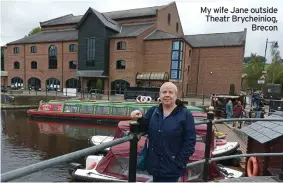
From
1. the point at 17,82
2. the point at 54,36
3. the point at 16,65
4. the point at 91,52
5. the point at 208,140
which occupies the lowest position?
the point at 17,82

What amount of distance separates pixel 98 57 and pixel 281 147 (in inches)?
1161

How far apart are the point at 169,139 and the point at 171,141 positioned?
0.10 ft

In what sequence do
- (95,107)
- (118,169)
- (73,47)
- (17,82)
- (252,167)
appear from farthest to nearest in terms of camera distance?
(17,82)
(73,47)
(95,107)
(118,169)
(252,167)

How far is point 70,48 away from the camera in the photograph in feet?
115

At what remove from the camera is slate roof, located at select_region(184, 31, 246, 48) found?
31516 mm

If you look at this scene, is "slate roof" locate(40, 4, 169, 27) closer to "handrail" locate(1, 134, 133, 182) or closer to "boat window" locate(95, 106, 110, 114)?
"boat window" locate(95, 106, 110, 114)

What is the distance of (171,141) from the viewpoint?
208 cm

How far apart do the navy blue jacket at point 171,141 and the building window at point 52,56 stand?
37.4 m

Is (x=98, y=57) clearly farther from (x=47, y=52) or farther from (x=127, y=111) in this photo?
(x=127, y=111)

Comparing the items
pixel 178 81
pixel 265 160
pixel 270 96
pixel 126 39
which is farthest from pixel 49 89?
pixel 265 160

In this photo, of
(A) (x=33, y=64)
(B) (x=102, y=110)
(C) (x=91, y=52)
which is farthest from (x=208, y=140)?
(A) (x=33, y=64)

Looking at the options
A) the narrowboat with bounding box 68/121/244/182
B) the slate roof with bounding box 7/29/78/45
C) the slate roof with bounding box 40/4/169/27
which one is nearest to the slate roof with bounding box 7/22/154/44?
the slate roof with bounding box 7/29/78/45

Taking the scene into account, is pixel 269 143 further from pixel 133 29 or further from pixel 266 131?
pixel 133 29

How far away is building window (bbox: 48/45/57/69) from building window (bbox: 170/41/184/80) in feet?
64.4
